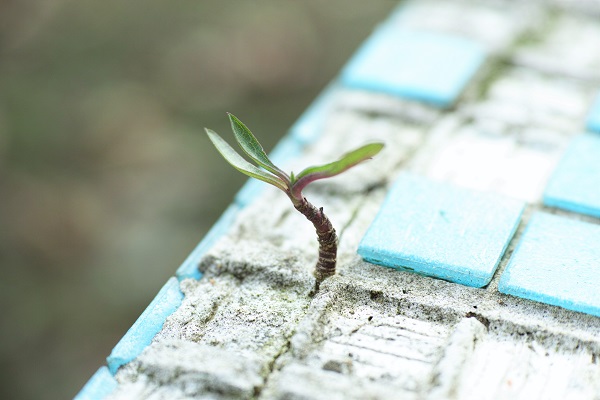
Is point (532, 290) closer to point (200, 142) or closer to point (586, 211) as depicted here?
point (586, 211)

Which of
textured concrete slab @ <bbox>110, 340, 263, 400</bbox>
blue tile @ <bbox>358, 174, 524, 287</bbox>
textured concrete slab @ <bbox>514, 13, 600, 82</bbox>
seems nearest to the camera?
textured concrete slab @ <bbox>110, 340, 263, 400</bbox>

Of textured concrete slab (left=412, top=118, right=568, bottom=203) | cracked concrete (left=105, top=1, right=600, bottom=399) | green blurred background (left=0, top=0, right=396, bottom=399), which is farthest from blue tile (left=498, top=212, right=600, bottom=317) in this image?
green blurred background (left=0, top=0, right=396, bottom=399)

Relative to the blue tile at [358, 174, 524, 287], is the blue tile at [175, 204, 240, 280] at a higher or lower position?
lower

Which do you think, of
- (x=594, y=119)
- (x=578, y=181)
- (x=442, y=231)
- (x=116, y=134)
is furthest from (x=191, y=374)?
(x=116, y=134)

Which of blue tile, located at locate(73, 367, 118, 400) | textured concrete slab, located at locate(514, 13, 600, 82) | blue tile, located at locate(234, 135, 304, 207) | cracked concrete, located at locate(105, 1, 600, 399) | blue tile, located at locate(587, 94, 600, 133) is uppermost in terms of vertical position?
textured concrete slab, located at locate(514, 13, 600, 82)

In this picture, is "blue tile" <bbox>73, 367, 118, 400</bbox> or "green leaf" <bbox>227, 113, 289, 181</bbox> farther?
"green leaf" <bbox>227, 113, 289, 181</bbox>

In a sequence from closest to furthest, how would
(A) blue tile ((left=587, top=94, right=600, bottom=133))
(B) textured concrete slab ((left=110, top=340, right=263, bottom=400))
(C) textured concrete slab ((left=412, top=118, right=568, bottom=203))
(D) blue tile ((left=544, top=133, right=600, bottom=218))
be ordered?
(B) textured concrete slab ((left=110, top=340, right=263, bottom=400)) → (D) blue tile ((left=544, top=133, right=600, bottom=218)) → (C) textured concrete slab ((left=412, top=118, right=568, bottom=203)) → (A) blue tile ((left=587, top=94, right=600, bottom=133))

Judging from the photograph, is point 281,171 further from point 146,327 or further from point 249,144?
point 146,327

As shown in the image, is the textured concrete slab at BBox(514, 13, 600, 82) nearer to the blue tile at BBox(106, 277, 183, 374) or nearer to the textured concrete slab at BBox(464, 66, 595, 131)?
the textured concrete slab at BBox(464, 66, 595, 131)
